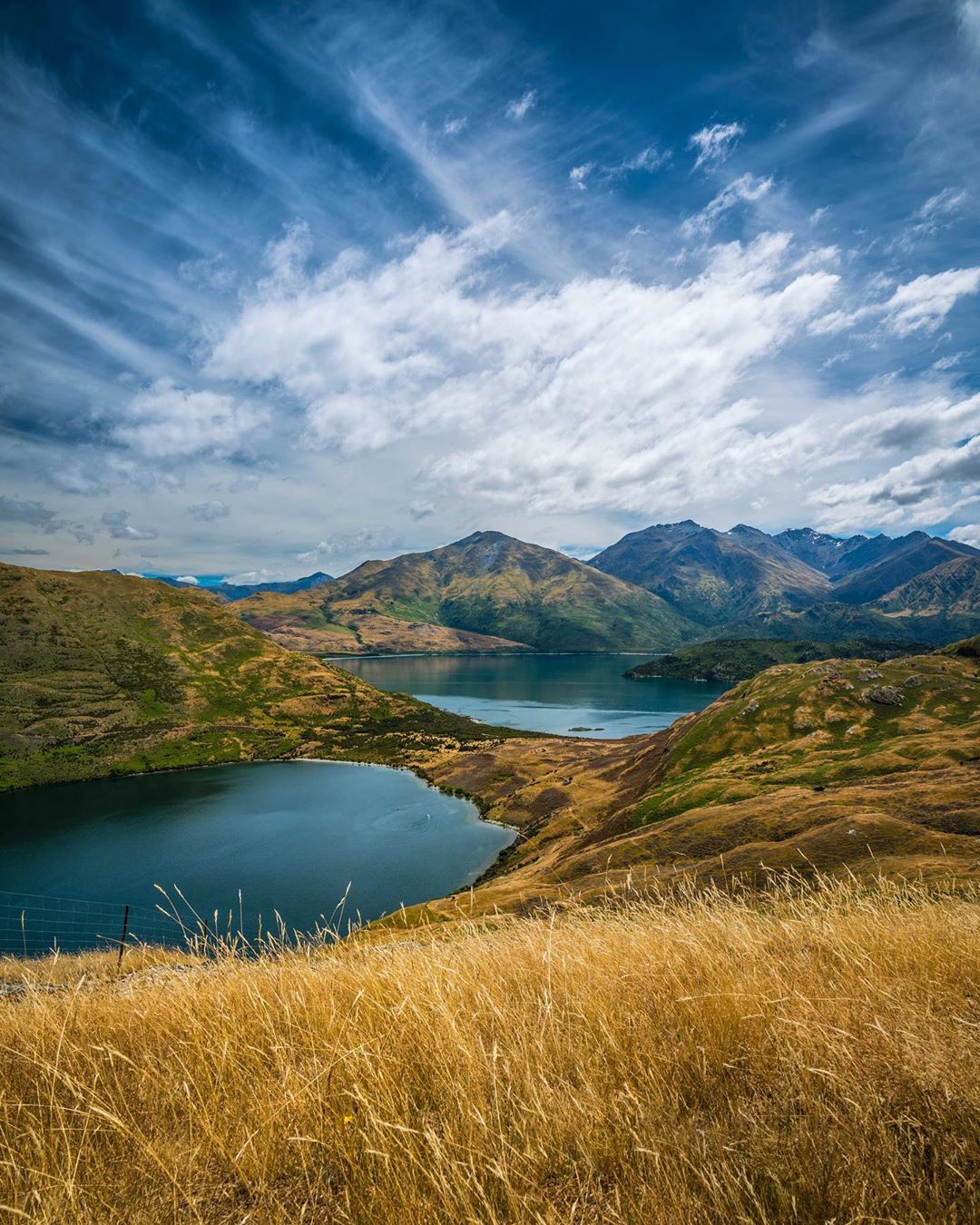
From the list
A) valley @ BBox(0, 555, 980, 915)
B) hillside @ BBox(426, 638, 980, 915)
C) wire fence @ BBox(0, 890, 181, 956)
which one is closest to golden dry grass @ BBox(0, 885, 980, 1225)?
hillside @ BBox(426, 638, 980, 915)

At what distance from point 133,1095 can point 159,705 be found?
634 feet

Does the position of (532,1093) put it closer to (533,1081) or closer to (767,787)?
(533,1081)

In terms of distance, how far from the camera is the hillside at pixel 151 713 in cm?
13700

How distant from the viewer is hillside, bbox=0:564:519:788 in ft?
449

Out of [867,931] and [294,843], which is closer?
[867,931]

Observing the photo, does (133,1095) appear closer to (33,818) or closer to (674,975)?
(674,975)

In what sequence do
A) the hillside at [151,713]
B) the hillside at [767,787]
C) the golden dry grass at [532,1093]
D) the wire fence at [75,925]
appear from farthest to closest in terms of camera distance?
the hillside at [151,713] → the wire fence at [75,925] → the hillside at [767,787] → the golden dry grass at [532,1093]

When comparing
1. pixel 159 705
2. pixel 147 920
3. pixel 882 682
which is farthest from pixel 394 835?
pixel 159 705

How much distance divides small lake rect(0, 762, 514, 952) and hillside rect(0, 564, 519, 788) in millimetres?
19961

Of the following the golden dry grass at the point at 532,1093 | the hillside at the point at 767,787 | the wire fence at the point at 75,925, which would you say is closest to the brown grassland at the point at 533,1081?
the golden dry grass at the point at 532,1093

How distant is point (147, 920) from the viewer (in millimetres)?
65938

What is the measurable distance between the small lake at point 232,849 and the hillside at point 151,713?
19961 millimetres

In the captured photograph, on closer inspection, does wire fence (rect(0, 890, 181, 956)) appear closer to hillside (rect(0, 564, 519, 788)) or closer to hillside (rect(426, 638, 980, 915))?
hillside (rect(426, 638, 980, 915))

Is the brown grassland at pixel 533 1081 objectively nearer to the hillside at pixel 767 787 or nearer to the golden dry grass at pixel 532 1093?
the golden dry grass at pixel 532 1093
